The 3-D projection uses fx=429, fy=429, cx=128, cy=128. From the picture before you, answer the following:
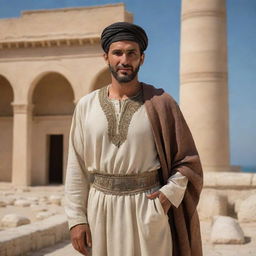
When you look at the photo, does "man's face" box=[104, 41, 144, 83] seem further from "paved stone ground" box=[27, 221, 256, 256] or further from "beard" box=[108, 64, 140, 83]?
"paved stone ground" box=[27, 221, 256, 256]

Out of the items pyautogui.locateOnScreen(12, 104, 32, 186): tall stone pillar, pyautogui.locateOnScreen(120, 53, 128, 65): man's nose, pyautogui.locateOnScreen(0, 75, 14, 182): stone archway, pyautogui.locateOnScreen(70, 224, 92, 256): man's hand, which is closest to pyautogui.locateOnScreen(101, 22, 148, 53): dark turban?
pyautogui.locateOnScreen(120, 53, 128, 65): man's nose

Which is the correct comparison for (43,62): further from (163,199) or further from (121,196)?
(163,199)

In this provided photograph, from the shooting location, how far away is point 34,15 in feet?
65.8

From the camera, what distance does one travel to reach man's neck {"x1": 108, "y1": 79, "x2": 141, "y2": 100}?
2.61 metres

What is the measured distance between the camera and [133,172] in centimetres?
249

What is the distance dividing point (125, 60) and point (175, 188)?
0.80 meters

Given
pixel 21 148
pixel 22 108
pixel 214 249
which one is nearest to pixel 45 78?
pixel 22 108

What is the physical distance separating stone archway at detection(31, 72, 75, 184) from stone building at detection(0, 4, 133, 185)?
0.16ft

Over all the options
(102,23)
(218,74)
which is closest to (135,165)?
(218,74)

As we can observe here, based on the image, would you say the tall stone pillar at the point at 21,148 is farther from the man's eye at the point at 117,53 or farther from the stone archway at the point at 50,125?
the man's eye at the point at 117,53

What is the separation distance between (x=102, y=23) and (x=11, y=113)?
728 centimetres

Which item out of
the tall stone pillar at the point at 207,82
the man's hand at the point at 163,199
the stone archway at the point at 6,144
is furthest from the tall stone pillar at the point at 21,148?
the man's hand at the point at 163,199

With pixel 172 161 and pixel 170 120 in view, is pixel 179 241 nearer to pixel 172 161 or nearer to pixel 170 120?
pixel 172 161

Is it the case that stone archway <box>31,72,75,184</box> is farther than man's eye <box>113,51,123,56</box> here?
Yes
